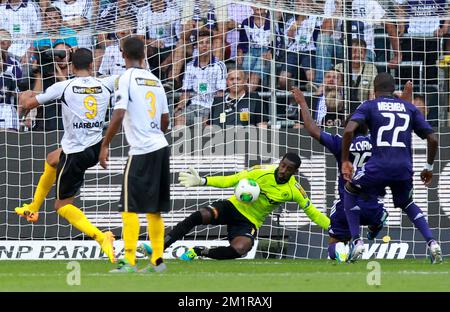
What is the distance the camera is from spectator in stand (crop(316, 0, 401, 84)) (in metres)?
16.2

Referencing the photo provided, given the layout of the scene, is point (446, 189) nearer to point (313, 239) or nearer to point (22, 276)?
point (313, 239)

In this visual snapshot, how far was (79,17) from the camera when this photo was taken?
16.8 meters

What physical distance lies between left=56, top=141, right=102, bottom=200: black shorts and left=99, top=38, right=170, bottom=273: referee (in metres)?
2.06

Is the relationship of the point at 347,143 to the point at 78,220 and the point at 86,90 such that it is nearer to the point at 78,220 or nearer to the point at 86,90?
the point at 86,90

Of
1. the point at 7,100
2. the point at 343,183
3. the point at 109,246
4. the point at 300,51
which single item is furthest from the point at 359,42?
the point at 109,246

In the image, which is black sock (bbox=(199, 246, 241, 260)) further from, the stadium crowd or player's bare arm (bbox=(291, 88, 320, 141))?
the stadium crowd

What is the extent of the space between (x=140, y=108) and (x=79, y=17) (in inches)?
259

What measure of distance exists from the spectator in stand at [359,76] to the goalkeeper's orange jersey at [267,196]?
8.78 feet

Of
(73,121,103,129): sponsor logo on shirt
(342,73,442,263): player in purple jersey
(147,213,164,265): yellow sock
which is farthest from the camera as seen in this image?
(73,121,103,129): sponsor logo on shirt

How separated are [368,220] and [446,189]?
2.62 metres

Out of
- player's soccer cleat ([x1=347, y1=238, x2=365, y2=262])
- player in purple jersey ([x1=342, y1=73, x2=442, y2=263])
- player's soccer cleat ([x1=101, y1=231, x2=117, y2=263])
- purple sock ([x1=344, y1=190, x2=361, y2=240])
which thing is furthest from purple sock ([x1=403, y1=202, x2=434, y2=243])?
player's soccer cleat ([x1=101, y1=231, x2=117, y2=263])

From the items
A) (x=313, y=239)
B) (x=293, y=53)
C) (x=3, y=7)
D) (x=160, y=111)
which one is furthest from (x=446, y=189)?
(x=3, y=7)

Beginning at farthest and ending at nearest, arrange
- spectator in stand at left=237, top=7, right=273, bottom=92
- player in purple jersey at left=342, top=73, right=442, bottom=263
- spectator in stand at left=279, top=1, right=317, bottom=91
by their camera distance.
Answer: spectator in stand at left=279, top=1, right=317, bottom=91
spectator in stand at left=237, top=7, right=273, bottom=92
player in purple jersey at left=342, top=73, right=442, bottom=263

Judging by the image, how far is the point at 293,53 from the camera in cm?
1655
